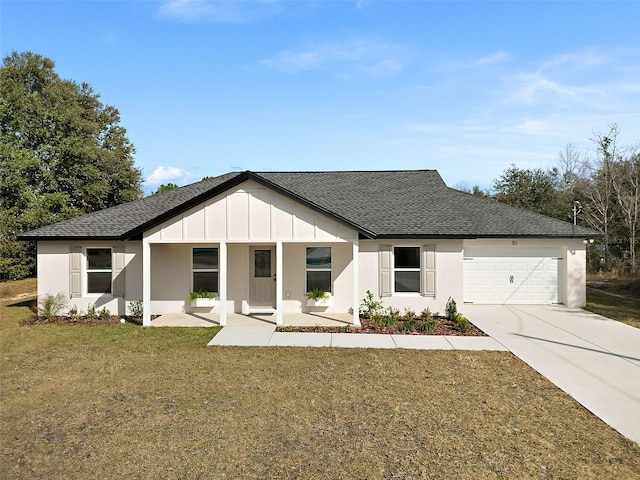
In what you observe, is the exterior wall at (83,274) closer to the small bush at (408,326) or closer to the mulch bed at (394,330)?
the mulch bed at (394,330)

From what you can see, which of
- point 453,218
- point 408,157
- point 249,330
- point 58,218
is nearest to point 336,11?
point 453,218

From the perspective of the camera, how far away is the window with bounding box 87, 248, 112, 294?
13.4 metres

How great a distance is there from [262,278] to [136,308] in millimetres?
4240

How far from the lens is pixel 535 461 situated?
4742mm

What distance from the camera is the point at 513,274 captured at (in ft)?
50.2

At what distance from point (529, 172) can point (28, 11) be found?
118 ft

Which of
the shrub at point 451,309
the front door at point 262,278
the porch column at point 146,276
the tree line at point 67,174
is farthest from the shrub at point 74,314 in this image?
the tree line at point 67,174

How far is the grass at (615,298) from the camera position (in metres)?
13.5

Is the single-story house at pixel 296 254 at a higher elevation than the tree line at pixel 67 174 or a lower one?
lower

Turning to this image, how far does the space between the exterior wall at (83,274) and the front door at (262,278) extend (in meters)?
3.72

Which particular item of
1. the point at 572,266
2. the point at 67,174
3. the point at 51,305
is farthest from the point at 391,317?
the point at 67,174

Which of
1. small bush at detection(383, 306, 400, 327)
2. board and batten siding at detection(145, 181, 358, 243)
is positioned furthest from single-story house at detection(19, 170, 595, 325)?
small bush at detection(383, 306, 400, 327)

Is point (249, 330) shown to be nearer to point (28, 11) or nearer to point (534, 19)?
point (28, 11)

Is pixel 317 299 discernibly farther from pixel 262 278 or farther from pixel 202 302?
pixel 202 302
